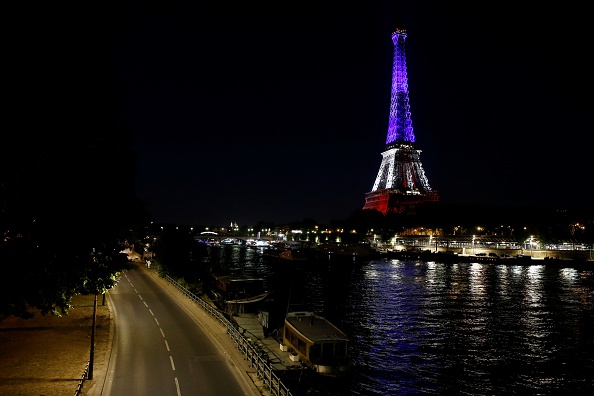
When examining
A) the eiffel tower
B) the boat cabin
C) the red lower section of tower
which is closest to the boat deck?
the boat cabin

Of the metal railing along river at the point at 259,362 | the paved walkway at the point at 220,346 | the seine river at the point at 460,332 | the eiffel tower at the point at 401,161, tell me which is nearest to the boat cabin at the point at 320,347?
the seine river at the point at 460,332

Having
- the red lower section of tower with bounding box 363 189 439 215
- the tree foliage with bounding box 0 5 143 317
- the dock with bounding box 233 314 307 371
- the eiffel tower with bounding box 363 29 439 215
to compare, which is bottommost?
the dock with bounding box 233 314 307 371

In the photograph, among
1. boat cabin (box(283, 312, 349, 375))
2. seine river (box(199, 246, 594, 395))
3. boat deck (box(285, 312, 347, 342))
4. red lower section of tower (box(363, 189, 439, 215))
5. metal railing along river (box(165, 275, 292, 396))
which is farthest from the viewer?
red lower section of tower (box(363, 189, 439, 215))

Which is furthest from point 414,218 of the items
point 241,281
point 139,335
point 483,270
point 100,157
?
point 100,157

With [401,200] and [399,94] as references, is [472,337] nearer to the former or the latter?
[401,200]

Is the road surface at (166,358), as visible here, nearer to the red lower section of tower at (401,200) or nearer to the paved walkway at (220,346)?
the paved walkway at (220,346)

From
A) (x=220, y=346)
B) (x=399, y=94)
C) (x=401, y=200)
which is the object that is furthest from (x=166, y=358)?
(x=399, y=94)

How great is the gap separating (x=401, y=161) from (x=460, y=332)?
154260 mm

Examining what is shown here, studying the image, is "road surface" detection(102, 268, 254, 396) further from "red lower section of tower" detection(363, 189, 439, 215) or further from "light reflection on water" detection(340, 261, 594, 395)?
"red lower section of tower" detection(363, 189, 439, 215)

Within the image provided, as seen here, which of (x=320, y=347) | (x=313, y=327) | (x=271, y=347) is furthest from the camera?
(x=271, y=347)

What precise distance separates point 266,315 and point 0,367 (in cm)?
1733

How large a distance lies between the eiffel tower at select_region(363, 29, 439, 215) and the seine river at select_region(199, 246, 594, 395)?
10623 cm

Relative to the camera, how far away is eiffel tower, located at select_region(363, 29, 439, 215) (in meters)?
186

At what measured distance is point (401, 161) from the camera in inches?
7485
